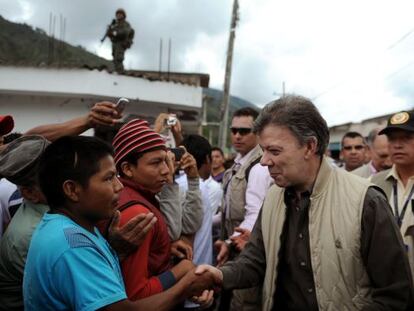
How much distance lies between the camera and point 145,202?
2348 millimetres

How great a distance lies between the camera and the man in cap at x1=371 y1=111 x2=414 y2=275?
10.8ft

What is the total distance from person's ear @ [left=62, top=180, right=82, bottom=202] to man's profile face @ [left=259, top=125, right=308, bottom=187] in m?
1.01

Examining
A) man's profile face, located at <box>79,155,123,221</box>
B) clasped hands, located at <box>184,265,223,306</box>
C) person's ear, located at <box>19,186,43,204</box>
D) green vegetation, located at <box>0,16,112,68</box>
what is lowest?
clasped hands, located at <box>184,265,223,306</box>

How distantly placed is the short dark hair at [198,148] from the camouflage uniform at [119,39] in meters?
6.97

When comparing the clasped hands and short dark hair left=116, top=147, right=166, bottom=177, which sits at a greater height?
short dark hair left=116, top=147, right=166, bottom=177

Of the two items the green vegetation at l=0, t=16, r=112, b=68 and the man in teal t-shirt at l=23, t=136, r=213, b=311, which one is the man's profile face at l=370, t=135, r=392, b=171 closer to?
the man in teal t-shirt at l=23, t=136, r=213, b=311

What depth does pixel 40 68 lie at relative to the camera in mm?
9391

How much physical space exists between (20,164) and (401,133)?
2.89m

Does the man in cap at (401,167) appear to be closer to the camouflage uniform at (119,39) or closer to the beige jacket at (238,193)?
the beige jacket at (238,193)

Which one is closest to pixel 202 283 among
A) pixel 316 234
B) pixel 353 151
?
pixel 316 234

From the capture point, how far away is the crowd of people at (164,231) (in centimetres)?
169

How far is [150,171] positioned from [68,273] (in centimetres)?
97

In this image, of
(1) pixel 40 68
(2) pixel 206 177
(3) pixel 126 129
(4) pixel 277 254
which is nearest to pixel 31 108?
(1) pixel 40 68

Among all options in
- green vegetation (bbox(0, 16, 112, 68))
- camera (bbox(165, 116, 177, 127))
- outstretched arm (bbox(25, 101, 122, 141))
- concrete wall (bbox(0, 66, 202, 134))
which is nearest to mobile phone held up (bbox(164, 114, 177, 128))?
camera (bbox(165, 116, 177, 127))
